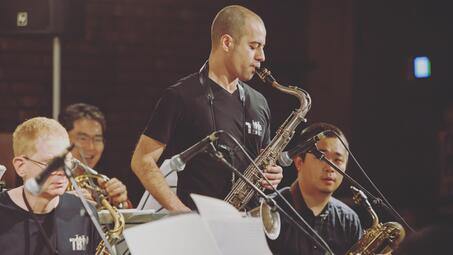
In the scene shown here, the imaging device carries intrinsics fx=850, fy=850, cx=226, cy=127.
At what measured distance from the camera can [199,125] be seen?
160 inches

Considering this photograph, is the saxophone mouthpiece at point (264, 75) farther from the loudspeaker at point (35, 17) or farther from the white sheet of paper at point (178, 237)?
the loudspeaker at point (35, 17)

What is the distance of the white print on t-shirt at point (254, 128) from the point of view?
165 inches

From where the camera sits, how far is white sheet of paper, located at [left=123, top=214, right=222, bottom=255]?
8.34ft

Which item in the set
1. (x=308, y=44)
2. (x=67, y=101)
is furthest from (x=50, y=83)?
(x=308, y=44)

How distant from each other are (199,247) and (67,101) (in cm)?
451

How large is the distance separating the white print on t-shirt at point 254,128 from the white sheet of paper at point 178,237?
165 centimetres

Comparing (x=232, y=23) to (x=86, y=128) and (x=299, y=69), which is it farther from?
(x=299, y=69)

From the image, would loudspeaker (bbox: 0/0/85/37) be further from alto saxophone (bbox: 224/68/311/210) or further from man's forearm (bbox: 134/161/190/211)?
man's forearm (bbox: 134/161/190/211)

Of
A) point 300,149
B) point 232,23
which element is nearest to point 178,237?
point 300,149

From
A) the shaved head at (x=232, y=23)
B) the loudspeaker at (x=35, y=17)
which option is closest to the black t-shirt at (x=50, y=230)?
the shaved head at (x=232, y=23)

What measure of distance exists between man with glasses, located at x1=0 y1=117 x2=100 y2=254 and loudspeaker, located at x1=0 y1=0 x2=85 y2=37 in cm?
249

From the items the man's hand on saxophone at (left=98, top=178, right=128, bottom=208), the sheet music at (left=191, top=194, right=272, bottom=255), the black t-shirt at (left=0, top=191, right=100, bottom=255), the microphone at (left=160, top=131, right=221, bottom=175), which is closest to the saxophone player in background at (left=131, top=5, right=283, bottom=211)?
the man's hand on saxophone at (left=98, top=178, right=128, bottom=208)

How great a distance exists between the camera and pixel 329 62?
7.62 metres

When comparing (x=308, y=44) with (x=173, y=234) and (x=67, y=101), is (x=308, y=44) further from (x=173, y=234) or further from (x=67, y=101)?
(x=173, y=234)
